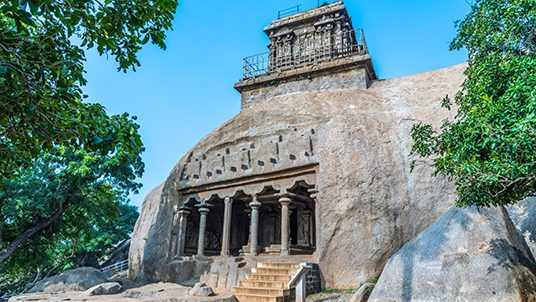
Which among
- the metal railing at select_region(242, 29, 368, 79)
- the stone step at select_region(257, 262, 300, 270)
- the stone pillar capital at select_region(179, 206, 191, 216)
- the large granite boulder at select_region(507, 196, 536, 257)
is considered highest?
the metal railing at select_region(242, 29, 368, 79)

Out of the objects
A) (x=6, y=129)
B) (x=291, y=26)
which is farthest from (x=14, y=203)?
(x=291, y=26)

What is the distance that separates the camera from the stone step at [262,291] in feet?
33.8

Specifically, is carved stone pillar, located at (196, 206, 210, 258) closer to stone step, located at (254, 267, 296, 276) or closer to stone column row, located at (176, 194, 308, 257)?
stone column row, located at (176, 194, 308, 257)

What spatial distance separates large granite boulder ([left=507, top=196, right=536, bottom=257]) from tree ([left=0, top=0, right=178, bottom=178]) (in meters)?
10.5

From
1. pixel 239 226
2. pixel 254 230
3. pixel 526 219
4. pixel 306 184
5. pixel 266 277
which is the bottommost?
pixel 266 277

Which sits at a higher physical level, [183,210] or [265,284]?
[183,210]

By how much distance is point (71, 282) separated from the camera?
1573cm

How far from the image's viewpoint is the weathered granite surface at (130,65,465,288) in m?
12.1

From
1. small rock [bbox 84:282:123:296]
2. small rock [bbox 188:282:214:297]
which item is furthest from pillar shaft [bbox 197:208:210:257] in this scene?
small rock [bbox 188:282:214:297]

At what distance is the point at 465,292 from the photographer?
26.3ft

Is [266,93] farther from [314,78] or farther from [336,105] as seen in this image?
[336,105]

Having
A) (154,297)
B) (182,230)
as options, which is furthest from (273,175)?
(154,297)

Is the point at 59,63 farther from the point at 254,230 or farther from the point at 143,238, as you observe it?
the point at 143,238

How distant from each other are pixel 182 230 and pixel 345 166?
856 cm
